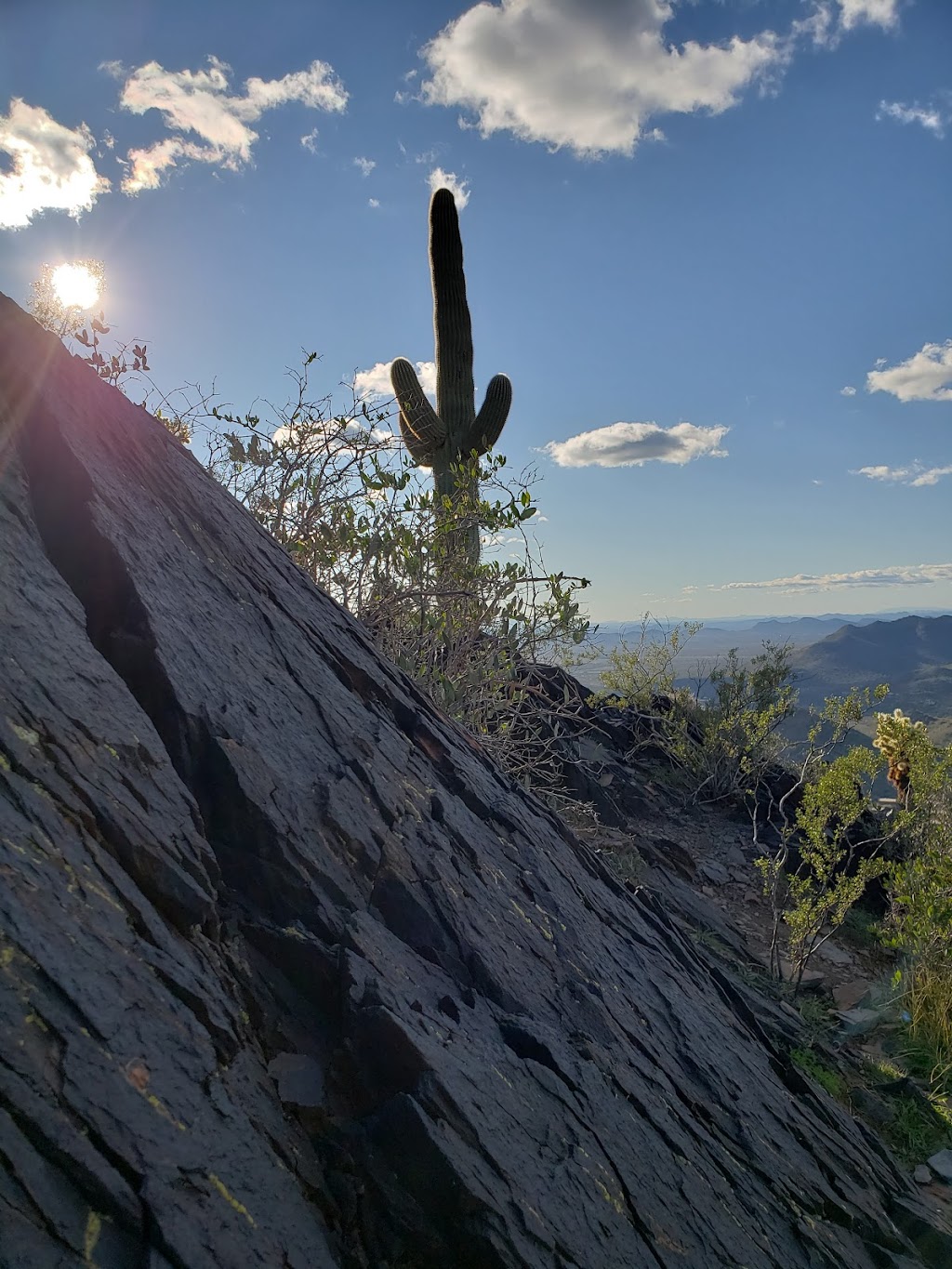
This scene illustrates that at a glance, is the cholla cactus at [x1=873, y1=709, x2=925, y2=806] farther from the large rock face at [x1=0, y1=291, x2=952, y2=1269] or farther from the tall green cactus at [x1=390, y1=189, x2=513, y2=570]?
the large rock face at [x1=0, y1=291, x2=952, y2=1269]

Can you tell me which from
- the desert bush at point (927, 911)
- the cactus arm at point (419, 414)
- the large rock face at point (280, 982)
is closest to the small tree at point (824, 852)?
the desert bush at point (927, 911)

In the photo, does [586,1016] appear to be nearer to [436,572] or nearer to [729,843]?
[436,572]

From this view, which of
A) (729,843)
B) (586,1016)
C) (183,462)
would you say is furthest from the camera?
(729,843)

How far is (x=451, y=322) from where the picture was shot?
1350 cm

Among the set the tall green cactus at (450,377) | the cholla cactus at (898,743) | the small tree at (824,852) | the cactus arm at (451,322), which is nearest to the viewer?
the small tree at (824,852)

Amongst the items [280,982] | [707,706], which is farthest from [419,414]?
[280,982]

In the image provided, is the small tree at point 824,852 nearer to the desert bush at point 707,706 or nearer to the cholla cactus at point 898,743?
the desert bush at point 707,706

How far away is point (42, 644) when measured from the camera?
222 centimetres

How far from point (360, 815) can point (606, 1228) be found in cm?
153

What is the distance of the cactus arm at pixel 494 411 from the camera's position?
13.2m

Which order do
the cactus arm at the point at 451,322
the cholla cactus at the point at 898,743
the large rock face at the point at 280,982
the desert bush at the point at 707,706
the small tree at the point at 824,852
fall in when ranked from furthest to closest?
the cactus arm at the point at 451,322, the desert bush at the point at 707,706, the cholla cactus at the point at 898,743, the small tree at the point at 824,852, the large rock face at the point at 280,982

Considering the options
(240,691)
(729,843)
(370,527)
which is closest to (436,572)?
(370,527)

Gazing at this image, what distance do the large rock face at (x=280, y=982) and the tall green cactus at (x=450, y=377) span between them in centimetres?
961

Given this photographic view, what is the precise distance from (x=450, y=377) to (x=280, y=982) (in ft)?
41.5
